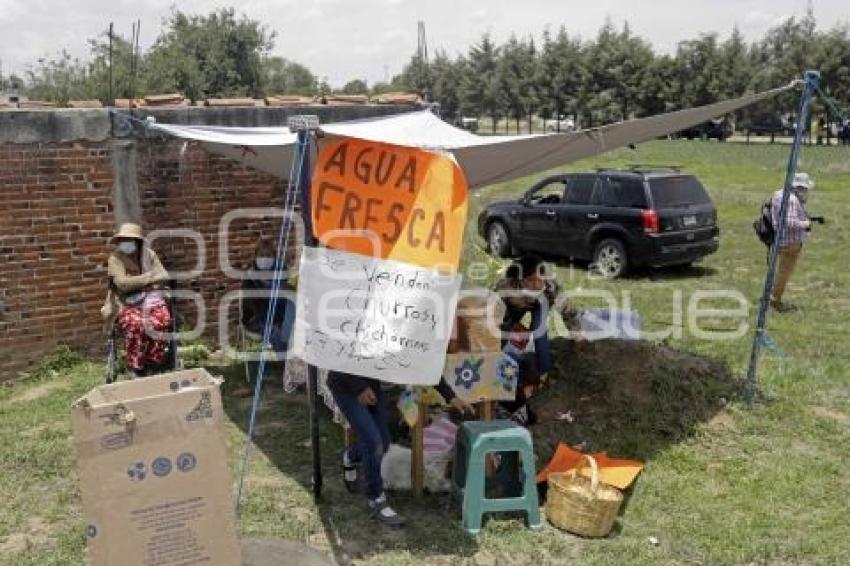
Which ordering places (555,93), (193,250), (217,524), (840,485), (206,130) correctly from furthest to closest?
(555,93), (193,250), (206,130), (840,485), (217,524)

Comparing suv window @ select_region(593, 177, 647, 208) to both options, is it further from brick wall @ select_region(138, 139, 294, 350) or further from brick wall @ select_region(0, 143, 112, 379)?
brick wall @ select_region(0, 143, 112, 379)

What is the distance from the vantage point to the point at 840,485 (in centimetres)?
529

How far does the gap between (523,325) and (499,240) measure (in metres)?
7.38

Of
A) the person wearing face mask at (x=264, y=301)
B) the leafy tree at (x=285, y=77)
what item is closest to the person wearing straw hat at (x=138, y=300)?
the person wearing face mask at (x=264, y=301)

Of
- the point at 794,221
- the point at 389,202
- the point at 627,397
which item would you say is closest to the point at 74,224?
the point at 389,202

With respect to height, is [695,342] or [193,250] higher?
[193,250]

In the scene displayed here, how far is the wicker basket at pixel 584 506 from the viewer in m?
4.62

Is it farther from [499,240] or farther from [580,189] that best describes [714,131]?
[580,189]

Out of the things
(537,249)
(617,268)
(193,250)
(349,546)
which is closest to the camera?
(349,546)

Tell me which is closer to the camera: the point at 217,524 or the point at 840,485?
the point at 217,524

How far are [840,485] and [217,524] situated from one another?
164 inches

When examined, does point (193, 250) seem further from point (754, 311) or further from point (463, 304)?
point (754, 311)

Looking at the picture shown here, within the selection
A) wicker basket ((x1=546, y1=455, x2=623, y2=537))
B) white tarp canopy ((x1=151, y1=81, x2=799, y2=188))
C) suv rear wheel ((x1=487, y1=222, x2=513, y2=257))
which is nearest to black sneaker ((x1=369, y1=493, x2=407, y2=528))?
wicker basket ((x1=546, y1=455, x2=623, y2=537))

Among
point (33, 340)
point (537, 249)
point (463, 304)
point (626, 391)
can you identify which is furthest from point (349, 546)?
point (537, 249)
